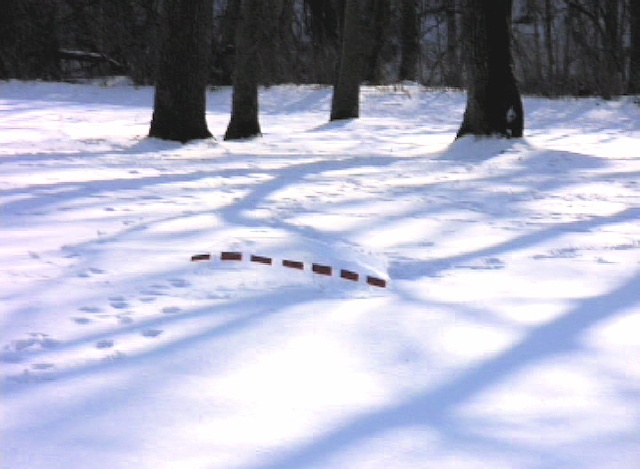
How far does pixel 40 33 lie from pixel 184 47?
17.6 metres

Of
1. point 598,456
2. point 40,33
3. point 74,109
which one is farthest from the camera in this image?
point 40,33

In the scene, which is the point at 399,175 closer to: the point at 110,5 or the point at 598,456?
the point at 598,456

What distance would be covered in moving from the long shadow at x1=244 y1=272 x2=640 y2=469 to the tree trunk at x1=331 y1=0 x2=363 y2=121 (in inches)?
510

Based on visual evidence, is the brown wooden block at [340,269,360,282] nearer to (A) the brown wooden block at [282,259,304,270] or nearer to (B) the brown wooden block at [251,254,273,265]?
(A) the brown wooden block at [282,259,304,270]

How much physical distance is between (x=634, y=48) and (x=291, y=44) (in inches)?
402

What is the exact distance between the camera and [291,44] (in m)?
28.1

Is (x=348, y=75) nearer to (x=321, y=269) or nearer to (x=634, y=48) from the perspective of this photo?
(x=321, y=269)

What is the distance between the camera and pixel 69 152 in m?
10.6

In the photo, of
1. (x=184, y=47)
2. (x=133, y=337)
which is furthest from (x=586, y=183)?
(x=133, y=337)

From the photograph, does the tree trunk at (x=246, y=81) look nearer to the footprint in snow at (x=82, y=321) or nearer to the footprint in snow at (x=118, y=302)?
the footprint in snow at (x=118, y=302)

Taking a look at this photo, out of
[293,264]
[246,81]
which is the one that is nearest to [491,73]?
[246,81]

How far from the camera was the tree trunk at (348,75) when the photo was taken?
17.1 meters

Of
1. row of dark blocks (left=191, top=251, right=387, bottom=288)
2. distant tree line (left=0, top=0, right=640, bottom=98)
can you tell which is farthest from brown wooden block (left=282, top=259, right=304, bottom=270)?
distant tree line (left=0, top=0, right=640, bottom=98)

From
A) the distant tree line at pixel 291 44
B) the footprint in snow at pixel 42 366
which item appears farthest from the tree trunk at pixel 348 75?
the footprint in snow at pixel 42 366
